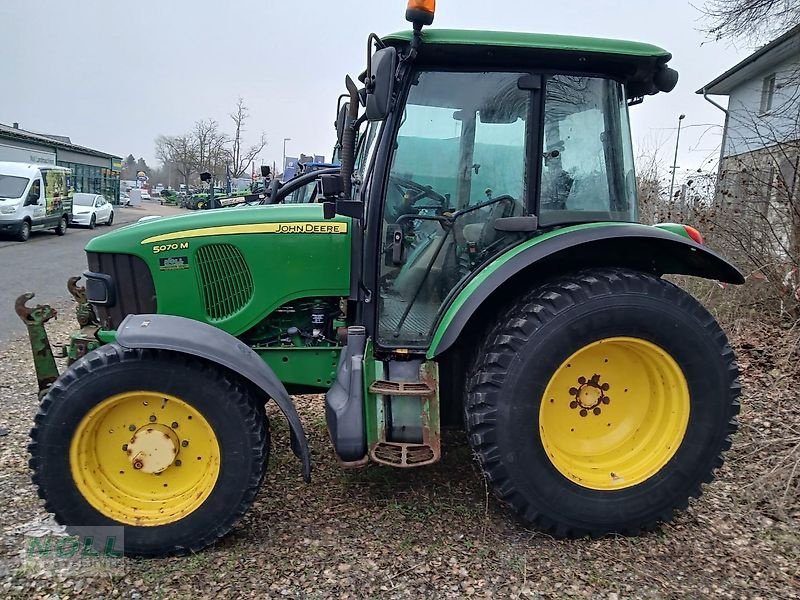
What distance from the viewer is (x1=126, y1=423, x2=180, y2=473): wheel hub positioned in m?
2.80

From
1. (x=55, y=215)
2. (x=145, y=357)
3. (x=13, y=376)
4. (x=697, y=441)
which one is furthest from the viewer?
(x=55, y=215)

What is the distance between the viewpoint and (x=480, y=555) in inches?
112

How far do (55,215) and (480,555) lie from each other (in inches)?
783

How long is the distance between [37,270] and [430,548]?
39.1ft

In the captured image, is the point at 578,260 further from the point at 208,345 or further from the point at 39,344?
the point at 39,344

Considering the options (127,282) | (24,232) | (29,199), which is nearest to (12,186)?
(29,199)

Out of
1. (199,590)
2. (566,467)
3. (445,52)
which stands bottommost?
(199,590)

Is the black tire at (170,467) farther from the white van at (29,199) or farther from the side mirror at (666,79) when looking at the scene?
the white van at (29,199)

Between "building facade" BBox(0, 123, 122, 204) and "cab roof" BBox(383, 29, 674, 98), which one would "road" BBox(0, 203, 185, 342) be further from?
"building facade" BBox(0, 123, 122, 204)

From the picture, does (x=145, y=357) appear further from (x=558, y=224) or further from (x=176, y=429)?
(x=558, y=224)

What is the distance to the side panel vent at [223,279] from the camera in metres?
3.11

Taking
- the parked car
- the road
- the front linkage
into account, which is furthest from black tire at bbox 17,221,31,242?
the front linkage

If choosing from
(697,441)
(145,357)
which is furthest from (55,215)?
(697,441)

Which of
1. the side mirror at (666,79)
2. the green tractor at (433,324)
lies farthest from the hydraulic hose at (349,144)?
the side mirror at (666,79)
